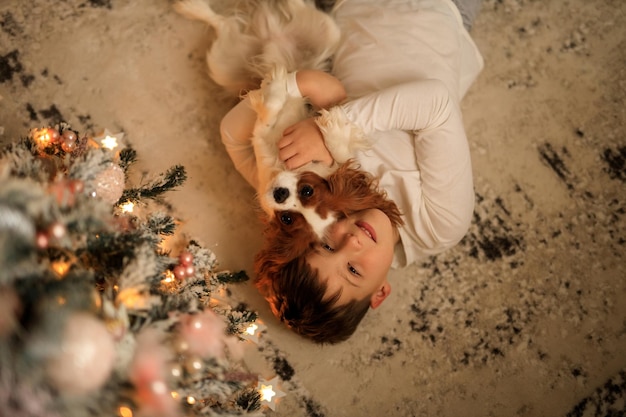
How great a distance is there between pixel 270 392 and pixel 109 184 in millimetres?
604

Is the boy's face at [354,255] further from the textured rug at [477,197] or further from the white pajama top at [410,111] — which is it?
the textured rug at [477,197]

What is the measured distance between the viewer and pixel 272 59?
1127 millimetres

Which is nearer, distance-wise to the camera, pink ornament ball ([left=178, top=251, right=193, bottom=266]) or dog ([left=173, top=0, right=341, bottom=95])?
pink ornament ball ([left=178, top=251, right=193, bottom=266])

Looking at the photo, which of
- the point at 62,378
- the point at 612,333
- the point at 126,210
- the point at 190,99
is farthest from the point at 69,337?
the point at 612,333

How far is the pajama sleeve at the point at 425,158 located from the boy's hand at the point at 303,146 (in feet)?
0.27

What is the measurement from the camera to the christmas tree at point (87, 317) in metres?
0.44

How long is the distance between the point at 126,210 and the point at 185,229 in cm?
28

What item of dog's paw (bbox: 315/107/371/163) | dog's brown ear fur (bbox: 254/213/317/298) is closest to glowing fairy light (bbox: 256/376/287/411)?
dog's brown ear fur (bbox: 254/213/317/298)

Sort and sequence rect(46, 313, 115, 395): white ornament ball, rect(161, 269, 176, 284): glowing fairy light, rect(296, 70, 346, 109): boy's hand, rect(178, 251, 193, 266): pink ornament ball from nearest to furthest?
rect(46, 313, 115, 395): white ornament ball → rect(178, 251, 193, 266): pink ornament ball → rect(161, 269, 176, 284): glowing fairy light → rect(296, 70, 346, 109): boy's hand

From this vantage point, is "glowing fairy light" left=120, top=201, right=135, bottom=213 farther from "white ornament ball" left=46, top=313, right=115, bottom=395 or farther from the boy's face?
"white ornament ball" left=46, top=313, right=115, bottom=395

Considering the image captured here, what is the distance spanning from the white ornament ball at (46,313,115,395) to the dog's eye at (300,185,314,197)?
48 cm

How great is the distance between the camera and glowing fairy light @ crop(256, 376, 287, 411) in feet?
3.56

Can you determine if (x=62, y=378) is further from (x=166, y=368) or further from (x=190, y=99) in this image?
(x=190, y=99)

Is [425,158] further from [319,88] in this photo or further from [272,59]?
[272,59]
